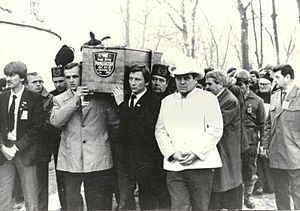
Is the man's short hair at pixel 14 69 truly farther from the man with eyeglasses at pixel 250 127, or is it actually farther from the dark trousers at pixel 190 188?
the man with eyeglasses at pixel 250 127

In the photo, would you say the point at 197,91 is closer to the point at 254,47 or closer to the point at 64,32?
the point at 254,47

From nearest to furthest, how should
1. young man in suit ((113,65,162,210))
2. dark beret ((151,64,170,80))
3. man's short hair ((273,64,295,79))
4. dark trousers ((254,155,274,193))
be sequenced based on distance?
young man in suit ((113,65,162,210))
man's short hair ((273,64,295,79))
dark beret ((151,64,170,80))
dark trousers ((254,155,274,193))

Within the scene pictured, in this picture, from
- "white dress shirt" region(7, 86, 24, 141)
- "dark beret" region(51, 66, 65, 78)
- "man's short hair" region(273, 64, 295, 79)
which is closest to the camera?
"white dress shirt" region(7, 86, 24, 141)

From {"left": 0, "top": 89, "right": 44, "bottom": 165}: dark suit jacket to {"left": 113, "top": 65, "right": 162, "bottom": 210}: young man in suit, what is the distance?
2.25ft

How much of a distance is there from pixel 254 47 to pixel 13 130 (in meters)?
2.76

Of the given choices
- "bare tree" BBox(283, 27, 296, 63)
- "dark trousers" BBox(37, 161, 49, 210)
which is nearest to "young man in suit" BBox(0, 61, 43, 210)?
"dark trousers" BBox(37, 161, 49, 210)

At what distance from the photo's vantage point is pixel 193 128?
2738 millimetres

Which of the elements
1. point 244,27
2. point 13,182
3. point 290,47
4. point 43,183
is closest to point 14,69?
point 13,182

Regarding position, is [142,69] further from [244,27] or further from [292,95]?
[244,27]

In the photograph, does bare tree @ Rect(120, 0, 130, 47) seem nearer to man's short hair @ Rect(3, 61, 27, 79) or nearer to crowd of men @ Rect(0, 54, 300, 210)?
crowd of men @ Rect(0, 54, 300, 210)

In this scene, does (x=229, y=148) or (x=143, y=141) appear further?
(x=229, y=148)

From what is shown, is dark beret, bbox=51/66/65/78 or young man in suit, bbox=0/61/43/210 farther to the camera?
dark beret, bbox=51/66/65/78

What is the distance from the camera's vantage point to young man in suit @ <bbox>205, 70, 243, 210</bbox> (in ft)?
10.2

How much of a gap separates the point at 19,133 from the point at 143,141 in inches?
39.8
